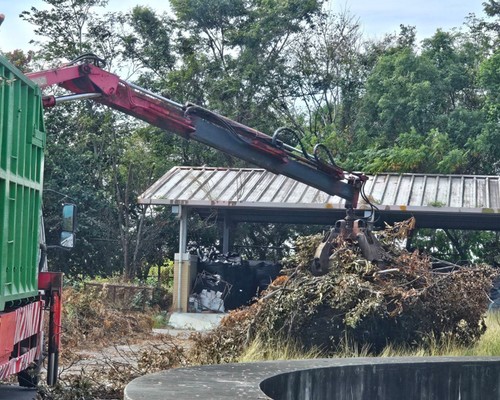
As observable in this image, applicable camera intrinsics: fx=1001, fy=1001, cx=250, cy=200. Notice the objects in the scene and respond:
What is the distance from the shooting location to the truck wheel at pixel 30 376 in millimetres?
11070

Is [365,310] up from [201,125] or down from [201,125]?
down

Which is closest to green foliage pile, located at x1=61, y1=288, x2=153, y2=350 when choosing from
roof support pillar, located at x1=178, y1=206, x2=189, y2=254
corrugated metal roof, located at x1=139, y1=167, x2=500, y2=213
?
Result: roof support pillar, located at x1=178, y1=206, x2=189, y2=254

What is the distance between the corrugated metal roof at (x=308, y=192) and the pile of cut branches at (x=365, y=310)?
9.89 metres

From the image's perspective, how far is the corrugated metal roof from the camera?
24906mm

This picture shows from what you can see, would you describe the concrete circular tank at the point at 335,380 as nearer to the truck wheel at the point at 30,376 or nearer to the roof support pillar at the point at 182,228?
the truck wheel at the point at 30,376

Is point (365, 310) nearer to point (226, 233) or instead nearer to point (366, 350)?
point (366, 350)

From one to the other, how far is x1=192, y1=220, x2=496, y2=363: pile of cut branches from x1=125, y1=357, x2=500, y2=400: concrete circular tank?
15.8 feet

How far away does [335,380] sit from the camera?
744cm

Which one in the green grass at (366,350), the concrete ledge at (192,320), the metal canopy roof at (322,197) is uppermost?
the metal canopy roof at (322,197)

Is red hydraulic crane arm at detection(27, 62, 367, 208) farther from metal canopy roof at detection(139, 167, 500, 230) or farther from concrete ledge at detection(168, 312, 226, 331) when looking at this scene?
metal canopy roof at detection(139, 167, 500, 230)

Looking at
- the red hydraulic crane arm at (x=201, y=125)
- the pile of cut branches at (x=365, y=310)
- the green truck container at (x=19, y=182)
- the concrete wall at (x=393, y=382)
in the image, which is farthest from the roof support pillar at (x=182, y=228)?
the concrete wall at (x=393, y=382)

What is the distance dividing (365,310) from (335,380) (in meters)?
5.89

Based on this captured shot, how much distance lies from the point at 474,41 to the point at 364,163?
8.03 m

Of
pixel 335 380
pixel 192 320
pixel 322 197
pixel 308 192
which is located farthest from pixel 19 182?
pixel 308 192
